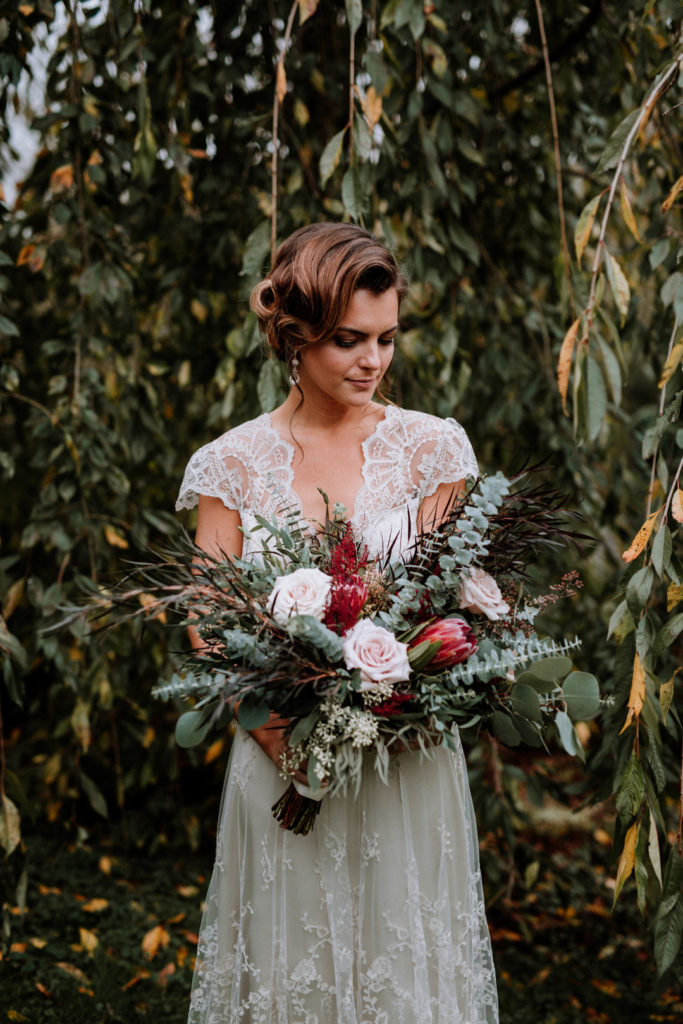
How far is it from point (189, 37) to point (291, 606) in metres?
1.70

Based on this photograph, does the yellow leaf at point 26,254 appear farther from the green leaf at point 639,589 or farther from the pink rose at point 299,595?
the green leaf at point 639,589

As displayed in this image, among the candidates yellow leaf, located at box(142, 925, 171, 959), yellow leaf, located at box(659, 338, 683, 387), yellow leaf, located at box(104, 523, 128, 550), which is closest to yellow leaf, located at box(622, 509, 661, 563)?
yellow leaf, located at box(659, 338, 683, 387)

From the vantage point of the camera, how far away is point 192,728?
129 cm

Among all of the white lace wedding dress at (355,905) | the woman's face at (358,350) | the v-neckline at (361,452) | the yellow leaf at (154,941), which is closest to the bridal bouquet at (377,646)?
the white lace wedding dress at (355,905)

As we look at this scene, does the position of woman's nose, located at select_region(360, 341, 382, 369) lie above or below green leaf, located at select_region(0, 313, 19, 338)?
below

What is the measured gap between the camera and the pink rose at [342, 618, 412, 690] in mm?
1204

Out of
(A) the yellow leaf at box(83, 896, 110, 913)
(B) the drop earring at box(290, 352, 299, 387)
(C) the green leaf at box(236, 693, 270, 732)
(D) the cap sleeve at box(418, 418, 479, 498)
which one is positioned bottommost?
(A) the yellow leaf at box(83, 896, 110, 913)

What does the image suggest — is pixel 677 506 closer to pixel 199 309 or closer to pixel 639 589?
pixel 639 589

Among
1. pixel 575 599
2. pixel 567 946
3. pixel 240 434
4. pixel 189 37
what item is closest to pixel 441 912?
pixel 240 434

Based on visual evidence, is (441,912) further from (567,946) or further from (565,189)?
(565,189)

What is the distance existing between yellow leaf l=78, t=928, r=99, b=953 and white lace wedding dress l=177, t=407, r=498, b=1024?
3.65ft

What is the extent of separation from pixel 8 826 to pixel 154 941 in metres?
1.00

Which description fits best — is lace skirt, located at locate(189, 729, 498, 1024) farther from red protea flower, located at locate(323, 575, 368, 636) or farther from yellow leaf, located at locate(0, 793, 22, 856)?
yellow leaf, located at locate(0, 793, 22, 856)

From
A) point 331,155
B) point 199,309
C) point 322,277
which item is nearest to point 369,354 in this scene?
point 322,277
